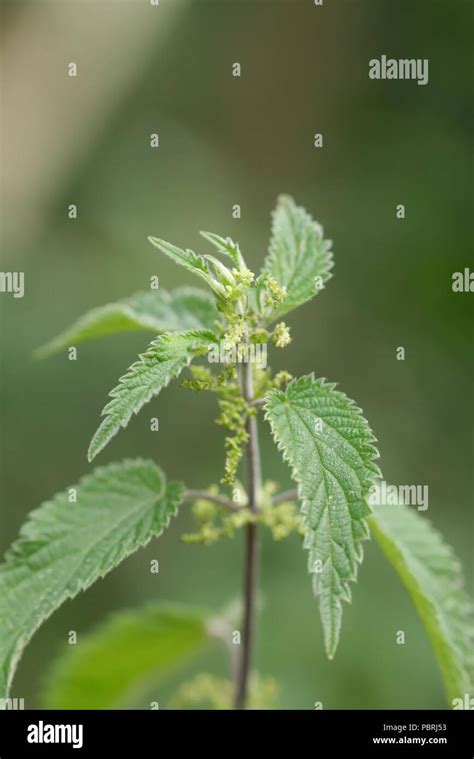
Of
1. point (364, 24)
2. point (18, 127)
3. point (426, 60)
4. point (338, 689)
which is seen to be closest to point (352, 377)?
point (338, 689)

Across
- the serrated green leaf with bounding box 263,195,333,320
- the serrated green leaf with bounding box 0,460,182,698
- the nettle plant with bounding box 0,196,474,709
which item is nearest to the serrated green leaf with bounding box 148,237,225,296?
the nettle plant with bounding box 0,196,474,709

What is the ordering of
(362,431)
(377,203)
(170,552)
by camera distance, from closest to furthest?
1. (362,431)
2. (170,552)
3. (377,203)

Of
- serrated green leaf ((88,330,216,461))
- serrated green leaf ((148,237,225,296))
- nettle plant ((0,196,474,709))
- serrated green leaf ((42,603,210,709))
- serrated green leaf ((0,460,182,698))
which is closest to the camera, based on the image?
serrated green leaf ((88,330,216,461))

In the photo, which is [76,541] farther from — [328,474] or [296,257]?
[296,257]

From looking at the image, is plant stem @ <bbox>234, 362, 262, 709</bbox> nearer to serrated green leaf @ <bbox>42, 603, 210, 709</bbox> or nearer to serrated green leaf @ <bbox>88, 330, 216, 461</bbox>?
serrated green leaf @ <bbox>88, 330, 216, 461</bbox>

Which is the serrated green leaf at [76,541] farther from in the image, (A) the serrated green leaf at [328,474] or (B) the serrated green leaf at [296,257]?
(B) the serrated green leaf at [296,257]

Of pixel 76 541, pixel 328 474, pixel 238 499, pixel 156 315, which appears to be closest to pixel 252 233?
pixel 156 315
